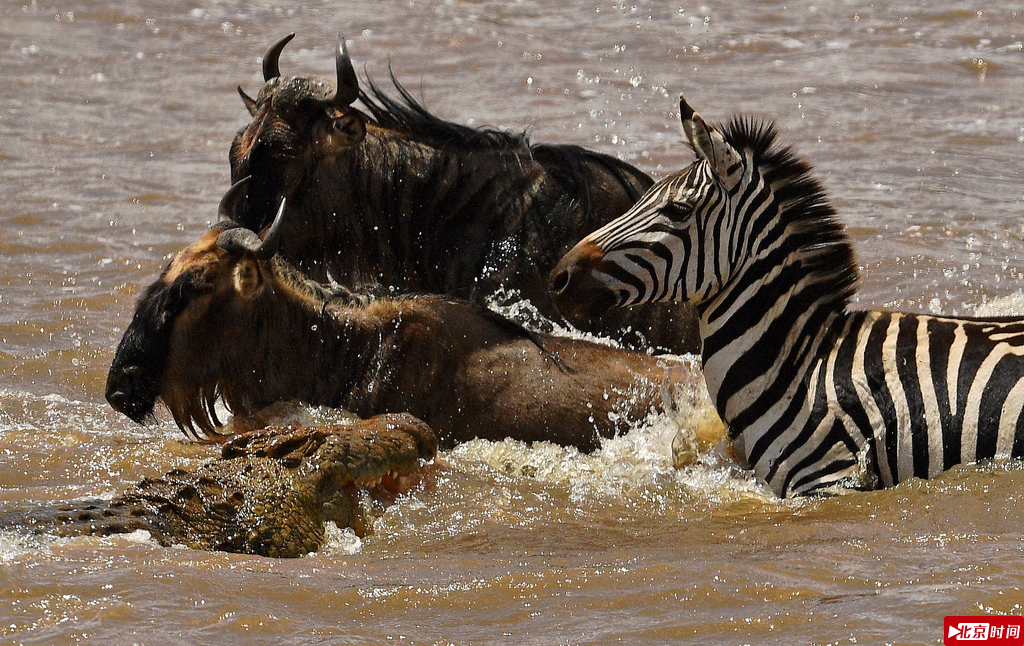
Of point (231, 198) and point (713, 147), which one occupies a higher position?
point (713, 147)

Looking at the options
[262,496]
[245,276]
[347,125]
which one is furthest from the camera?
[347,125]

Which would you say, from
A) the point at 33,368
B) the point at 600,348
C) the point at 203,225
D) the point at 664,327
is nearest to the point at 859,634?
the point at 600,348

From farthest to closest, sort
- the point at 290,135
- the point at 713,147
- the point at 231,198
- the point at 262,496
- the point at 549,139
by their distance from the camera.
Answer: the point at 549,139
the point at 290,135
the point at 231,198
the point at 713,147
the point at 262,496

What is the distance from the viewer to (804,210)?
612cm

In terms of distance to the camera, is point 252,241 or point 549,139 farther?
point 549,139

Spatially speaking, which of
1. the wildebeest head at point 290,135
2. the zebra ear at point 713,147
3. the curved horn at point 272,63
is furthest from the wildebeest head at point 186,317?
the zebra ear at point 713,147

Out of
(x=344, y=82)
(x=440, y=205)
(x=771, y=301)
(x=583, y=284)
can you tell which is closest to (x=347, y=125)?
(x=344, y=82)

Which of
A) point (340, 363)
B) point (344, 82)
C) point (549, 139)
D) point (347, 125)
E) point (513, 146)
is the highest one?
point (344, 82)

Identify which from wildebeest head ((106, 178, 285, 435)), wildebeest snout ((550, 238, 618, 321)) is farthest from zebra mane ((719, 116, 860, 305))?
wildebeest head ((106, 178, 285, 435))

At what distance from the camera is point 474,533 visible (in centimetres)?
571

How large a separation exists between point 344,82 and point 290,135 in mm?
397

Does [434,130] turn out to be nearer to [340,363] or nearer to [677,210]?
[340,363]

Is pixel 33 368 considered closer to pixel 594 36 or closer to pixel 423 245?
pixel 423 245

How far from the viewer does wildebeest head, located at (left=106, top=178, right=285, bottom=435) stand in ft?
22.2
